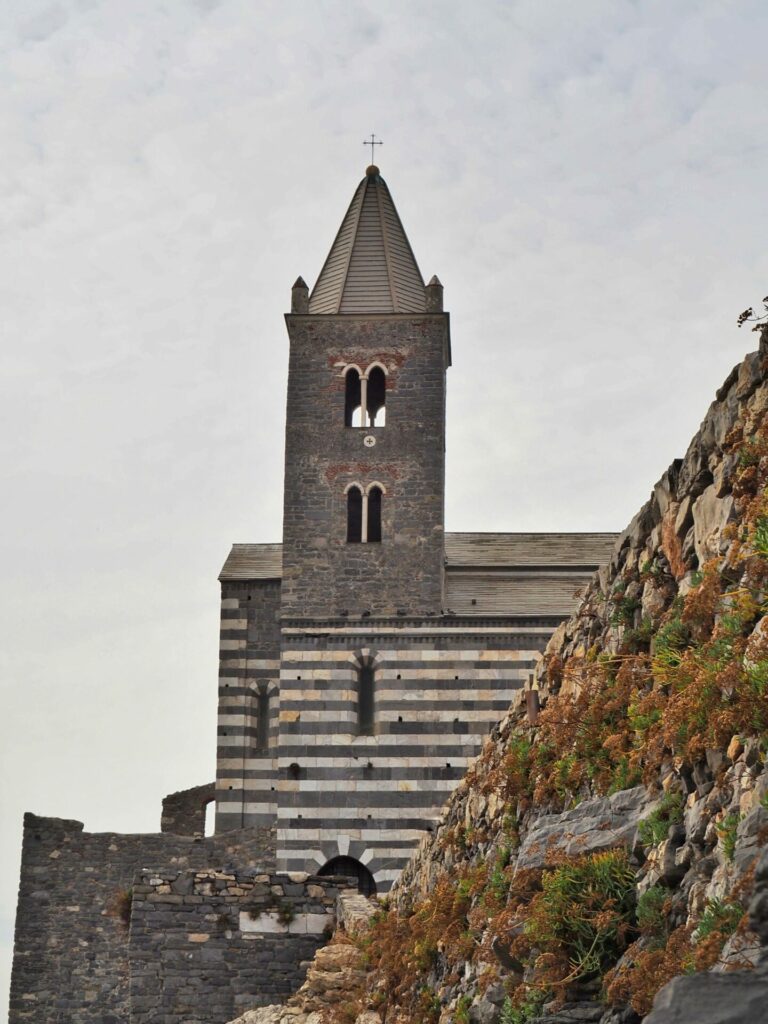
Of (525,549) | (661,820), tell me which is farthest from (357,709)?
(661,820)

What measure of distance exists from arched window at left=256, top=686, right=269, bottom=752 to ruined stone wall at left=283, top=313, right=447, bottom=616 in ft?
8.33

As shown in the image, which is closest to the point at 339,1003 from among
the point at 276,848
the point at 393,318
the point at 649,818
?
the point at 649,818

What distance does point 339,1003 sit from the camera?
15055 millimetres

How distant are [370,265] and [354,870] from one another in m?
13.9

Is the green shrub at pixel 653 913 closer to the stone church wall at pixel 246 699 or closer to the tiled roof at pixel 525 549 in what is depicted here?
the stone church wall at pixel 246 699

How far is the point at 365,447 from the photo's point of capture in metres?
33.8

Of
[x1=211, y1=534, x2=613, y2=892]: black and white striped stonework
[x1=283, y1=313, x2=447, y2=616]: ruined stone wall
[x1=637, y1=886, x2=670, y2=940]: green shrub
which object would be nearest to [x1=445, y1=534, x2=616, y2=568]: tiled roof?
[x1=211, y1=534, x2=613, y2=892]: black and white striped stonework

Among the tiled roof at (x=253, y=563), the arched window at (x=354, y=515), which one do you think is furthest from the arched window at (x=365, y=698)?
the tiled roof at (x=253, y=563)

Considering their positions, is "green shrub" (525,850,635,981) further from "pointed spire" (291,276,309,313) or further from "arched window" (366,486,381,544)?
"pointed spire" (291,276,309,313)

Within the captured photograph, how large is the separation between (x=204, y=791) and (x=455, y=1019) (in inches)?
1140

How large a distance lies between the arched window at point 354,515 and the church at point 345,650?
4 centimetres

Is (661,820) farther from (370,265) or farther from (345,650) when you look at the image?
(370,265)

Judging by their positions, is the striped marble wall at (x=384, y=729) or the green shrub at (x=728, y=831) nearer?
the green shrub at (x=728, y=831)

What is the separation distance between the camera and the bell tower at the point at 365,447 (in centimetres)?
3275
